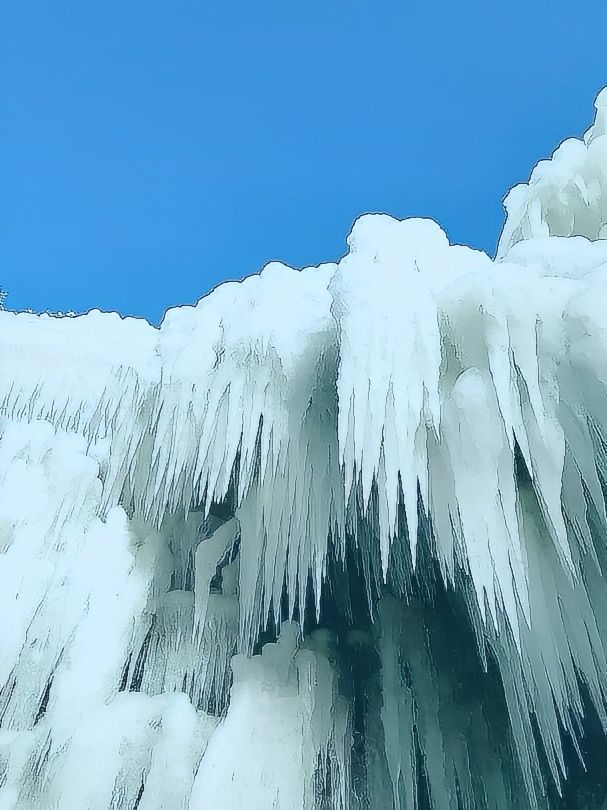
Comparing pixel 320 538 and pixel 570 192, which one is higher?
pixel 570 192

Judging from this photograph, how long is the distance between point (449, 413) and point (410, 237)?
3.68 ft

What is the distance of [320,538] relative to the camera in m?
3.04

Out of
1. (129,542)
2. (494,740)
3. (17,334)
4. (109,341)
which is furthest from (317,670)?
(17,334)

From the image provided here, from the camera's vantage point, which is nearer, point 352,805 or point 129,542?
point 352,805

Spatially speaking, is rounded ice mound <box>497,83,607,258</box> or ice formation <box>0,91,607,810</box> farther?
rounded ice mound <box>497,83,607,258</box>

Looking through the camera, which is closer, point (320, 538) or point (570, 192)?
point (320, 538)

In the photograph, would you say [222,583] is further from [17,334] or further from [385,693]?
[17,334]

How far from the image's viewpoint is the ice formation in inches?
102

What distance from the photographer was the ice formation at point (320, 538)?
Answer: 2592 millimetres

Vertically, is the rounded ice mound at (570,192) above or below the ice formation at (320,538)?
above

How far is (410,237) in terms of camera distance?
3.44 m

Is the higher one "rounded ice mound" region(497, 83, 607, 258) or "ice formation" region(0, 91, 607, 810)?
"rounded ice mound" region(497, 83, 607, 258)

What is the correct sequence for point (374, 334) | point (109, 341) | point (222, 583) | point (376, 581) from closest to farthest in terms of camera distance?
1. point (374, 334)
2. point (376, 581)
3. point (222, 583)
4. point (109, 341)

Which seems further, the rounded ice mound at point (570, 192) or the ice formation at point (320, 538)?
the rounded ice mound at point (570, 192)
